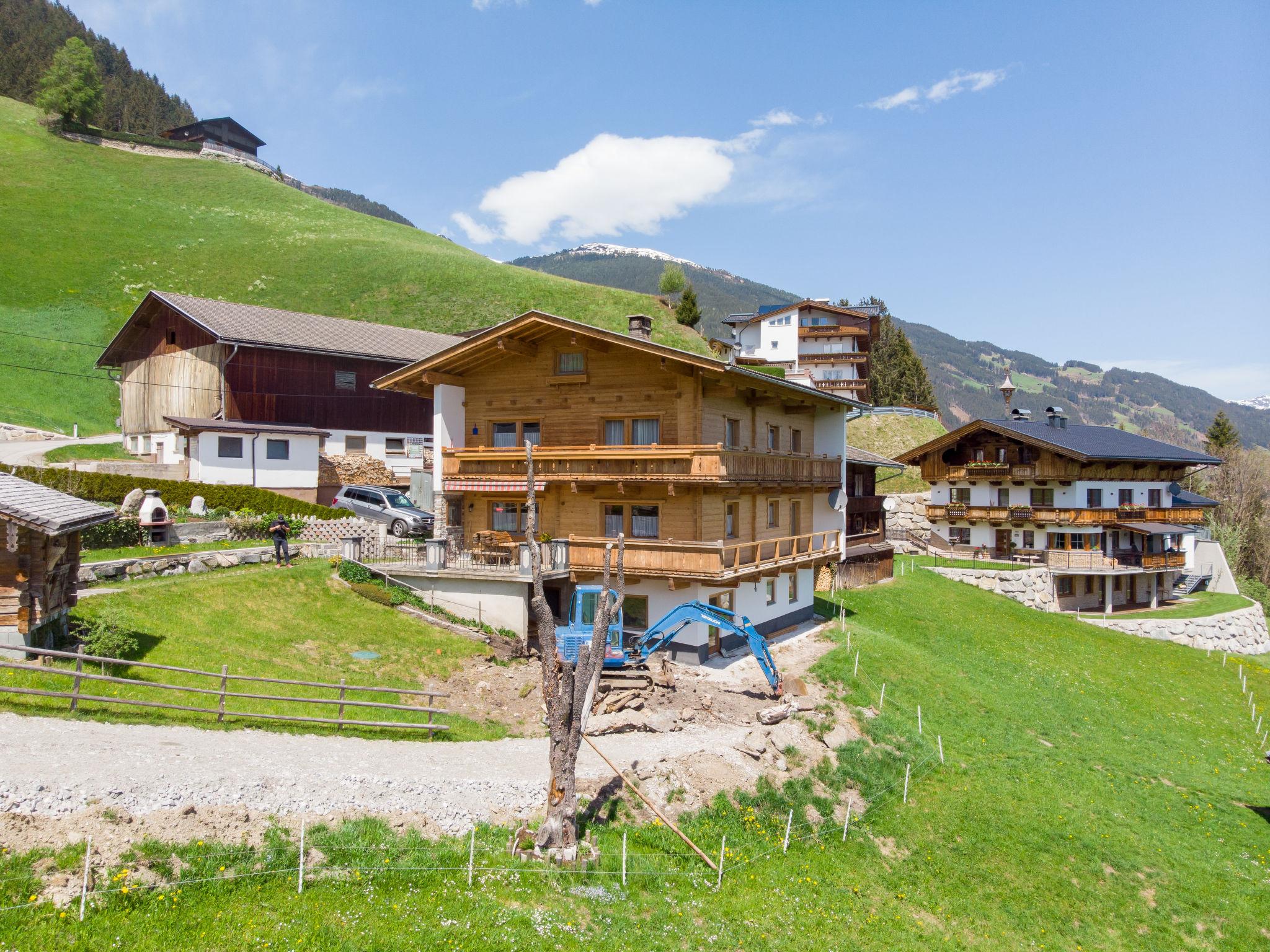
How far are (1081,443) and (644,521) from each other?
137 feet

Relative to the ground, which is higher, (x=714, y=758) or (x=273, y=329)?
(x=273, y=329)

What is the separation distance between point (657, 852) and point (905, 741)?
→ 10.2 metres

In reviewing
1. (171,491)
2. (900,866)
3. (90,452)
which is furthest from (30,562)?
(90,452)

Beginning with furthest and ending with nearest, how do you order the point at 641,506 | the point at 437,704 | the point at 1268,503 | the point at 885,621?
the point at 1268,503 < the point at 885,621 < the point at 641,506 < the point at 437,704

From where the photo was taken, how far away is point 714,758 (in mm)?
18406

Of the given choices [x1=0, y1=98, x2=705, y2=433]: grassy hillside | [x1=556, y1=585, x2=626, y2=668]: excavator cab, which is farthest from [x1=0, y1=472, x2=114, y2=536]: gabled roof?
[x1=0, y1=98, x2=705, y2=433]: grassy hillside

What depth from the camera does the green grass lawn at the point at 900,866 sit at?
38.5 ft

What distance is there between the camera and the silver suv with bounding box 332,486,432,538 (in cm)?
3447

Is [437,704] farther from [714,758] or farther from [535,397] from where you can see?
[535,397]

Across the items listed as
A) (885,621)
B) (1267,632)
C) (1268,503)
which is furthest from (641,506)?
(1268,503)

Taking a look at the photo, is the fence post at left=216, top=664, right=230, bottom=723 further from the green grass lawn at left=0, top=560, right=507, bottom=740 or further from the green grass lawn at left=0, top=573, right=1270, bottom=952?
the green grass lawn at left=0, top=573, right=1270, bottom=952

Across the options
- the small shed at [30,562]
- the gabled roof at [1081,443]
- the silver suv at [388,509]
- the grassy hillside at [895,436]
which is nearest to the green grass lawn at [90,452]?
the silver suv at [388,509]

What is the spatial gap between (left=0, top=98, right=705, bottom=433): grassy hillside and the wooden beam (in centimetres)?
4930

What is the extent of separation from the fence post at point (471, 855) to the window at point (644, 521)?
42.2 ft
